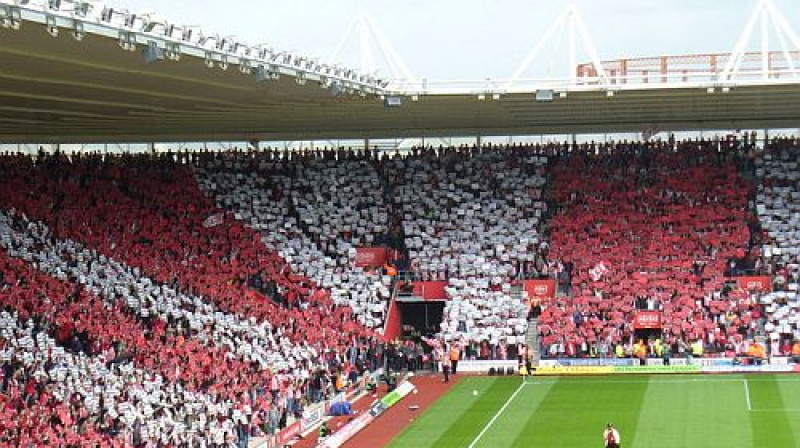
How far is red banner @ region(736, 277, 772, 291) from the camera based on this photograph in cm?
4378

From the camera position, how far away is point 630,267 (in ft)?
149

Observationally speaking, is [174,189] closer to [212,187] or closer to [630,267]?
[212,187]

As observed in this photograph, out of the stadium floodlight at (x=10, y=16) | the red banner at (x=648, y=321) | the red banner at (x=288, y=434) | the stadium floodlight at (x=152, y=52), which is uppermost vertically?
the stadium floodlight at (x=152, y=52)

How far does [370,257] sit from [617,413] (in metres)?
13.7

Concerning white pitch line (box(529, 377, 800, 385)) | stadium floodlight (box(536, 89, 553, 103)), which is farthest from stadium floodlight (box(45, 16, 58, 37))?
white pitch line (box(529, 377, 800, 385))

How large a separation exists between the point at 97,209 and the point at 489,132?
15.5 meters

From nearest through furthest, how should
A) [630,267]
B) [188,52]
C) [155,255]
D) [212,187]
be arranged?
[188,52]
[155,255]
[630,267]
[212,187]

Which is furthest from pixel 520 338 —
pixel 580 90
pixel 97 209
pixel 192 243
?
pixel 97 209

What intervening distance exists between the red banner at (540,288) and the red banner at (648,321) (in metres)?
3.37

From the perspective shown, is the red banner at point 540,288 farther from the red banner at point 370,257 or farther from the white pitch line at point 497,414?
the red banner at point 370,257

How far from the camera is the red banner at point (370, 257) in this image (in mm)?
47125

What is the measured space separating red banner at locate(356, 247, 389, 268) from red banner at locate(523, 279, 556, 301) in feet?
16.5

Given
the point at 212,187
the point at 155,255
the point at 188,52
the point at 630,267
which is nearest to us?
the point at 188,52

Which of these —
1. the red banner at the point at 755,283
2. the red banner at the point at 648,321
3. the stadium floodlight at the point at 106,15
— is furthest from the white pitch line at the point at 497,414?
the stadium floodlight at the point at 106,15
